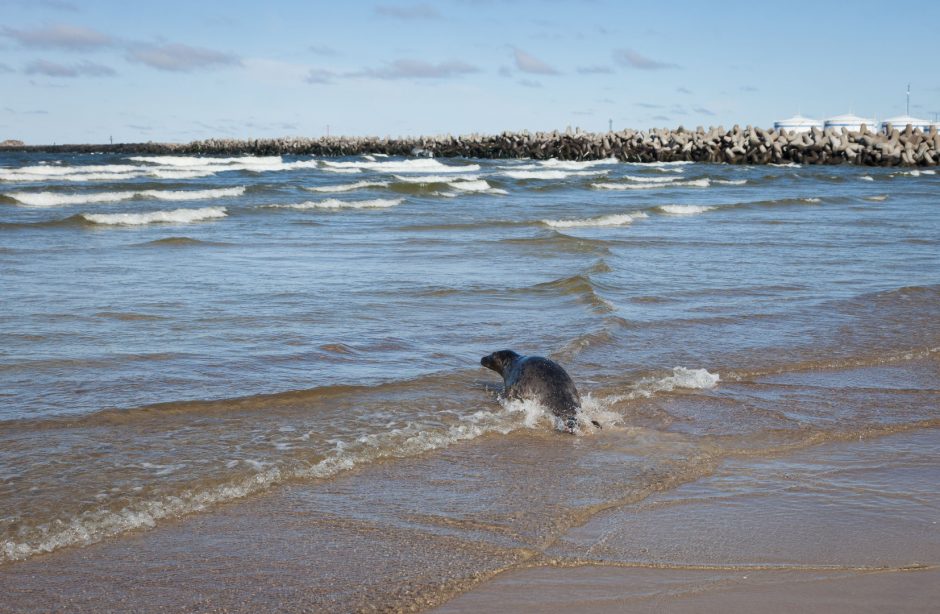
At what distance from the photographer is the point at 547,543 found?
353cm

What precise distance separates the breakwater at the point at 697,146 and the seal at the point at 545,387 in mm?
38850

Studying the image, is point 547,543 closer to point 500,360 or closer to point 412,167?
point 500,360

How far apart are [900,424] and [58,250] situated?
36.3ft

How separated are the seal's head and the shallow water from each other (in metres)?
0.21

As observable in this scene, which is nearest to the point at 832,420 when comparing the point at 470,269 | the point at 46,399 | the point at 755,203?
the point at 46,399

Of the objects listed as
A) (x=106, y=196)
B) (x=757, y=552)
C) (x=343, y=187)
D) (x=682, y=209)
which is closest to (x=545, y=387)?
(x=757, y=552)

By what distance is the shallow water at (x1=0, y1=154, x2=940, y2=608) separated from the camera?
4.29 meters

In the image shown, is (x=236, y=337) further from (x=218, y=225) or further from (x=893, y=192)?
(x=893, y=192)

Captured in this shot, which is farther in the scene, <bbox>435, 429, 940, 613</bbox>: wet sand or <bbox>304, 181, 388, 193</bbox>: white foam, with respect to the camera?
<bbox>304, 181, 388, 193</bbox>: white foam

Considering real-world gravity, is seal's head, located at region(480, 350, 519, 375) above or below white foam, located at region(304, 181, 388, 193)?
below

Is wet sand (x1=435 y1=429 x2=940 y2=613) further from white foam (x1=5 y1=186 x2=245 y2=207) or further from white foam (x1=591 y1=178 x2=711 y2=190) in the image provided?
white foam (x1=591 y1=178 x2=711 y2=190)

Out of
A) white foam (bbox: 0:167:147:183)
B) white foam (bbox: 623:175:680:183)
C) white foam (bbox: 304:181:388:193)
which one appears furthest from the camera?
white foam (bbox: 623:175:680:183)

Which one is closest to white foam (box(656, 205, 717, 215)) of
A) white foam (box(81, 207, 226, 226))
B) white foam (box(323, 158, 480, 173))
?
white foam (box(81, 207, 226, 226))

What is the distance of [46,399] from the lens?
215 inches
